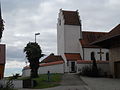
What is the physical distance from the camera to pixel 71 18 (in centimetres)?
5922

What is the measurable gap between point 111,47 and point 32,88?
15.2 m

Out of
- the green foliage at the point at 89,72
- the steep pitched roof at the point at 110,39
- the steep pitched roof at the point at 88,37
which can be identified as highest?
the steep pitched roof at the point at 88,37

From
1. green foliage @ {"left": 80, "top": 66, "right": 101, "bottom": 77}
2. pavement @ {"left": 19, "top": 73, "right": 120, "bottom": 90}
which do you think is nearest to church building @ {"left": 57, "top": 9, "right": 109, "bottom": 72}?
green foliage @ {"left": 80, "top": 66, "right": 101, "bottom": 77}

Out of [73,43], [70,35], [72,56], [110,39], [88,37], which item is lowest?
[72,56]

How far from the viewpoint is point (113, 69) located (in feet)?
138

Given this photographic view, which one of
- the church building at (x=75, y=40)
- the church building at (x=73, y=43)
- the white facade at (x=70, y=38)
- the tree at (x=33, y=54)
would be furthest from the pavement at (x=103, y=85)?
the white facade at (x=70, y=38)

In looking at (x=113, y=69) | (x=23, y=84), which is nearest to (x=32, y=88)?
(x=23, y=84)

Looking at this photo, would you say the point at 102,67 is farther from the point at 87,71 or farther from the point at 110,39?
the point at 110,39

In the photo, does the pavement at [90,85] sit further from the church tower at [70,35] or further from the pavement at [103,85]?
the church tower at [70,35]

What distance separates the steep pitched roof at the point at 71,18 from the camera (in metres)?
58.1

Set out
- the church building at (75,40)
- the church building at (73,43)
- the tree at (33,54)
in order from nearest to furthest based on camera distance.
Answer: the tree at (33,54) → the church building at (73,43) → the church building at (75,40)

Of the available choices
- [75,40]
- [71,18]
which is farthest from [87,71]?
[71,18]

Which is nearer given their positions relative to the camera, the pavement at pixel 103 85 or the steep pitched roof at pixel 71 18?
the pavement at pixel 103 85

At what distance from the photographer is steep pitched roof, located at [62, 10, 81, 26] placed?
5811 cm
